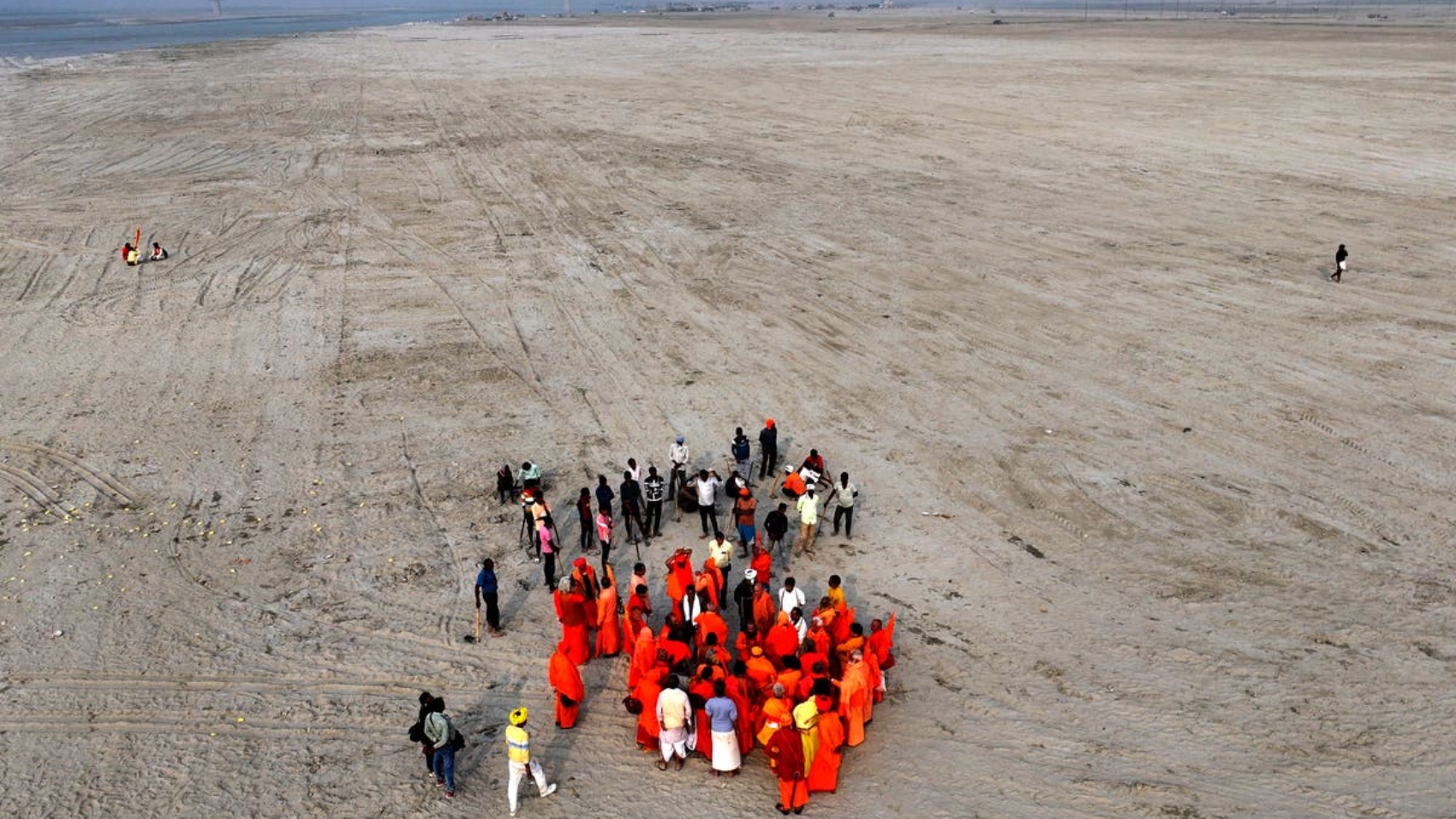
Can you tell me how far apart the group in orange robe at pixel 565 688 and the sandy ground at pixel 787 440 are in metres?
0.36

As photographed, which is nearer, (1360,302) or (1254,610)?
(1254,610)

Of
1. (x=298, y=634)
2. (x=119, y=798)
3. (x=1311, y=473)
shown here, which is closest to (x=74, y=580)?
(x=298, y=634)

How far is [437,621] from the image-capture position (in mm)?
12875

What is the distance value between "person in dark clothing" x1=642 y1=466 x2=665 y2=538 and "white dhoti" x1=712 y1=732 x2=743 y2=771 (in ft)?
16.6

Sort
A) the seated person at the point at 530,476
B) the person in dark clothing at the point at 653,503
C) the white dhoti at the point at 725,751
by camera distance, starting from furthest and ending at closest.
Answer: the seated person at the point at 530,476, the person in dark clothing at the point at 653,503, the white dhoti at the point at 725,751

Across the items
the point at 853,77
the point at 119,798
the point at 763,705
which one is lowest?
the point at 119,798

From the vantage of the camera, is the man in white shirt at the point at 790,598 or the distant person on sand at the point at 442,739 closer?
the distant person on sand at the point at 442,739

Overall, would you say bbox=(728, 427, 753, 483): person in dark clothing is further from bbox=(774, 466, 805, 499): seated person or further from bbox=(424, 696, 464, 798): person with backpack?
bbox=(424, 696, 464, 798): person with backpack

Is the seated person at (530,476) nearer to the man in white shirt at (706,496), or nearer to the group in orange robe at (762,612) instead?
the man in white shirt at (706,496)

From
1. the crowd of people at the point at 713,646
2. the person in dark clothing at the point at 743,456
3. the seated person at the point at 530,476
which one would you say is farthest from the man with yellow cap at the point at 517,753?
the person in dark clothing at the point at 743,456

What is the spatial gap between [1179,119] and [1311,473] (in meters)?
32.6

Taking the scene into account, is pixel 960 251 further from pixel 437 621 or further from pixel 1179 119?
pixel 1179 119

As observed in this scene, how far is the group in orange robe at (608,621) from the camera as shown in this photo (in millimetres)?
11898

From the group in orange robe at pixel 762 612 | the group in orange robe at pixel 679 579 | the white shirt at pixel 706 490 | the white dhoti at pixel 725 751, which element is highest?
the white shirt at pixel 706 490
